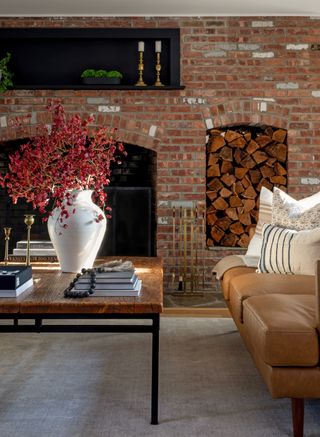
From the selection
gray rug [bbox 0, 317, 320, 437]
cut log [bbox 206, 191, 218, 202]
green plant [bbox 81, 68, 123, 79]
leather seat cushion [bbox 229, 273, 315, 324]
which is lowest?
gray rug [bbox 0, 317, 320, 437]

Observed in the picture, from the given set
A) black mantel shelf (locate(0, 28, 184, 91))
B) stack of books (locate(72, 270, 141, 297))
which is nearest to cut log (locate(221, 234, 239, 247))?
black mantel shelf (locate(0, 28, 184, 91))

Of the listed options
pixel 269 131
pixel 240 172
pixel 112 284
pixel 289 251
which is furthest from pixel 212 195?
pixel 112 284

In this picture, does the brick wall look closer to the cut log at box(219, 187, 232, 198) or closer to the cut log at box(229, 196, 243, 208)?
the cut log at box(219, 187, 232, 198)

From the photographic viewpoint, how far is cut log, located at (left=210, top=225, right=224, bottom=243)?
5.54 m

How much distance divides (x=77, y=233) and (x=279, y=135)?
3.06 m

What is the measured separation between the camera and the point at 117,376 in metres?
2.91

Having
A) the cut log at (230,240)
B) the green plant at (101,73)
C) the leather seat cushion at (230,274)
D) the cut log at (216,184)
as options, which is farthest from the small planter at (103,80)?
the leather seat cushion at (230,274)

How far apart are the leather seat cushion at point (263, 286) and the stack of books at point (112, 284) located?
0.69 meters

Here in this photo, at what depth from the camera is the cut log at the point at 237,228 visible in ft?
18.1

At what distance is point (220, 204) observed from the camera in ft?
18.1

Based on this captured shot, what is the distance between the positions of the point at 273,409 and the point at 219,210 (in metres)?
3.21

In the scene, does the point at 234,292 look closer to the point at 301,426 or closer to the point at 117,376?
the point at 117,376

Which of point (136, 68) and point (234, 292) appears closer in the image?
point (234, 292)

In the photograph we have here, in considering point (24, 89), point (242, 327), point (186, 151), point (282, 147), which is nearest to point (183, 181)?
point (186, 151)
